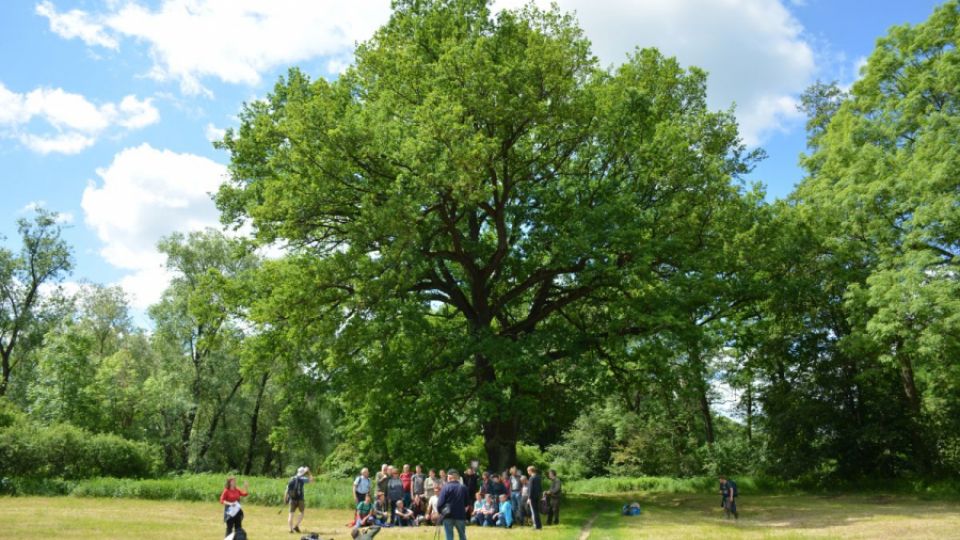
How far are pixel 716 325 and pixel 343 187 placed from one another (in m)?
13.0

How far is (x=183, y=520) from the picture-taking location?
53.6 ft

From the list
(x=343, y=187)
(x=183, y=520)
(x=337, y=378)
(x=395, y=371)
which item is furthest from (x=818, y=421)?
(x=183, y=520)

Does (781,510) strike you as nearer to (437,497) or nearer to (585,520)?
(585,520)

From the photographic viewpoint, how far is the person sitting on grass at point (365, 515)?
15.0 meters

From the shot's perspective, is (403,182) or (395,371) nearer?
(403,182)

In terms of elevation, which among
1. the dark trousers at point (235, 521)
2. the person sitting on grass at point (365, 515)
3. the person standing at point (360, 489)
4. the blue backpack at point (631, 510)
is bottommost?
the blue backpack at point (631, 510)

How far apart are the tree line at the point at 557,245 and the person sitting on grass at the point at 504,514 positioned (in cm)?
312

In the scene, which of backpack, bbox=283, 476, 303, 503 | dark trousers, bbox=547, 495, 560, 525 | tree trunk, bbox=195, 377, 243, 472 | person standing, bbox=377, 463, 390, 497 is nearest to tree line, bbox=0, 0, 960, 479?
person standing, bbox=377, 463, 390, 497

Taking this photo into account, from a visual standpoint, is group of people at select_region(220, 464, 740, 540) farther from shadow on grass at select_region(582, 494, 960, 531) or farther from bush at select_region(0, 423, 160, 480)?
bush at select_region(0, 423, 160, 480)

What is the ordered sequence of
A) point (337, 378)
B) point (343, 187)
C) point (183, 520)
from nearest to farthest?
1. point (183, 520)
2. point (343, 187)
3. point (337, 378)

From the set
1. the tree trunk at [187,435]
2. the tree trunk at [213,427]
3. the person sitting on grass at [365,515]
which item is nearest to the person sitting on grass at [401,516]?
the person sitting on grass at [365,515]

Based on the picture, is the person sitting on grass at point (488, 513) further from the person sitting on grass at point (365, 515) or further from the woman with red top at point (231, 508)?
the woman with red top at point (231, 508)

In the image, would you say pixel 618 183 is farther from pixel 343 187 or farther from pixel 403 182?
pixel 343 187

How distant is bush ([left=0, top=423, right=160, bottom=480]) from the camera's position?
75.6 feet
